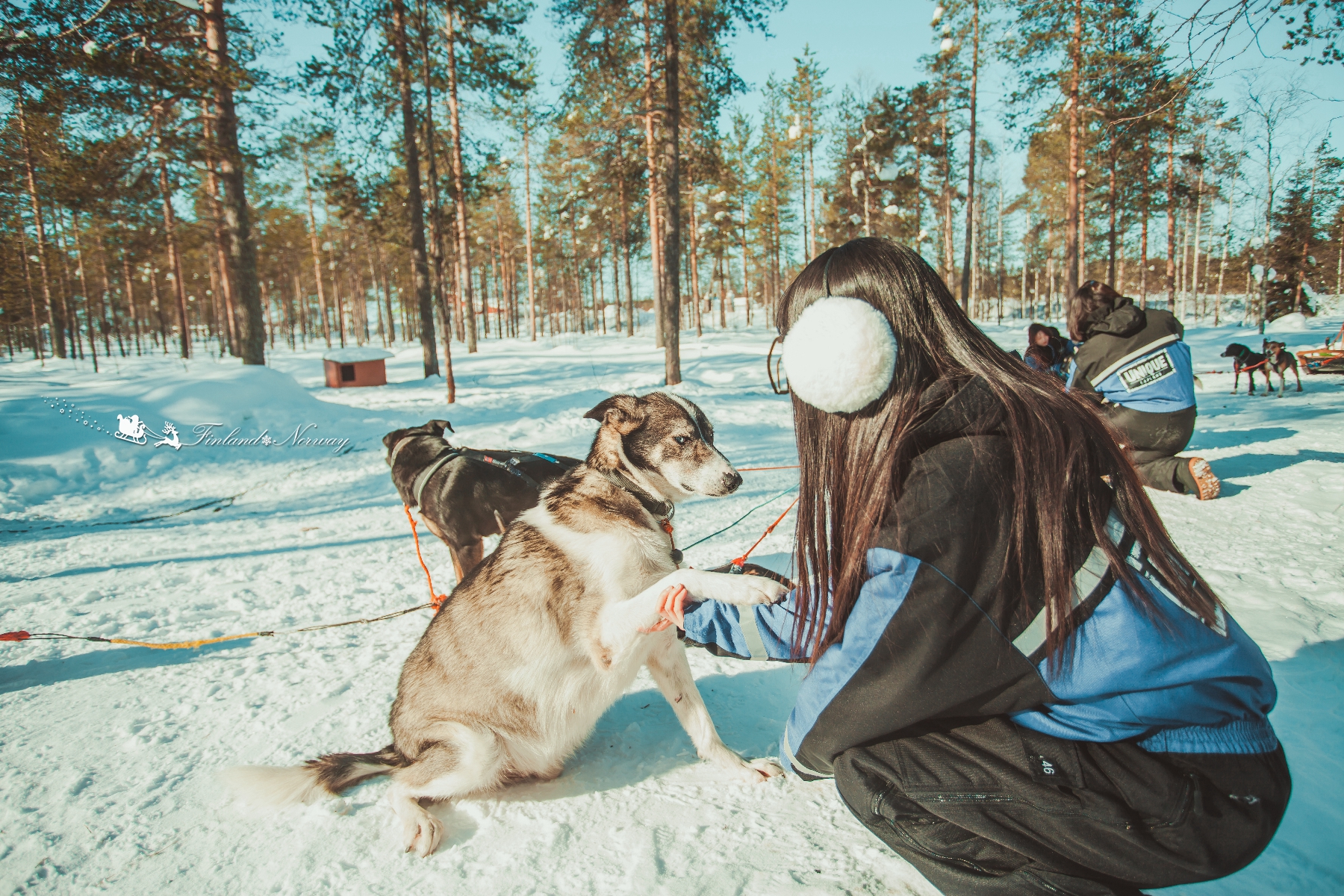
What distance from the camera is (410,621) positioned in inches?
139

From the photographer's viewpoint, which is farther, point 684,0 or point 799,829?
point 684,0

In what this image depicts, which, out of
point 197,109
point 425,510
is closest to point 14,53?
point 197,109

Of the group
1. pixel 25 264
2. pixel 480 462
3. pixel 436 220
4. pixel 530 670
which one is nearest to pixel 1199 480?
pixel 530 670

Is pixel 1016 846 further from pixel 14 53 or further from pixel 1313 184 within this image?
pixel 1313 184

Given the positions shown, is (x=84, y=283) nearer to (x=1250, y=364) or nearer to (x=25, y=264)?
(x=25, y=264)

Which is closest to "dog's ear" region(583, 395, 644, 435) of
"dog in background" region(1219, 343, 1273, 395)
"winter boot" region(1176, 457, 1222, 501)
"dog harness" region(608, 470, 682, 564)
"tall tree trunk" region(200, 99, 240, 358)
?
"dog harness" region(608, 470, 682, 564)

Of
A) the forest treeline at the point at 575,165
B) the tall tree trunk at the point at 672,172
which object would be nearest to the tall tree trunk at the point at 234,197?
the forest treeline at the point at 575,165

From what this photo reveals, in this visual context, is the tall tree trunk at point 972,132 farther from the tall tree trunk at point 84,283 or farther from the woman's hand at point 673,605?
the tall tree trunk at point 84,283

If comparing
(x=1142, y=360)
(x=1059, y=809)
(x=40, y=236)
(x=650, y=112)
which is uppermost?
(x=40, y=236)

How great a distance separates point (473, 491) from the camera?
12.4 feet

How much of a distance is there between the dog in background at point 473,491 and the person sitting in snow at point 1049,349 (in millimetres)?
6172

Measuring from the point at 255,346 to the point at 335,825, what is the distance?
1309 centimetres

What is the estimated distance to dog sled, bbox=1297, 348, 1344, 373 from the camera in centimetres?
1245

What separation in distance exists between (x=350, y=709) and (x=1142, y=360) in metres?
6.44
